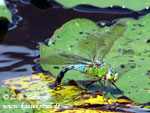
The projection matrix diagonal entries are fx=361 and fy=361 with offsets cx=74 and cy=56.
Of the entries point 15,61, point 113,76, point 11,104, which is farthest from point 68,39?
point 11,104

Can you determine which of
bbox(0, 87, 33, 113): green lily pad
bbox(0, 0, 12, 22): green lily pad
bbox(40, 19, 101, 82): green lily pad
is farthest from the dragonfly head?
bbox(0, 0, 12, 22): green lily pad

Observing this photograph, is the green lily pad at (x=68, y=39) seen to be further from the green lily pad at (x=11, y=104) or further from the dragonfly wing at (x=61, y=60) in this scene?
the green lily pad at (x=11, y=104)

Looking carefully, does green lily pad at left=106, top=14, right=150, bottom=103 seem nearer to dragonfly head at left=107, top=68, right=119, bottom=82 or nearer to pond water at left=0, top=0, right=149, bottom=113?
dragonfly head at left=107, top=68, right=119, bottom=82

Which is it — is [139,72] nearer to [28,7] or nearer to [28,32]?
[28,32]

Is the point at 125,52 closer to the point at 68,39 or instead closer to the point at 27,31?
the point at 68,39

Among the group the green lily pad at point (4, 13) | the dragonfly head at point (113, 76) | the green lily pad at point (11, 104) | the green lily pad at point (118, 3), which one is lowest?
the green lily pad at point (11, 104)

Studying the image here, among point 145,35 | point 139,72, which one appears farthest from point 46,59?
point 145,35

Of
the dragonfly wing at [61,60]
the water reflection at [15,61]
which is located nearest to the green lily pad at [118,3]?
the water reflection at [15,61]
